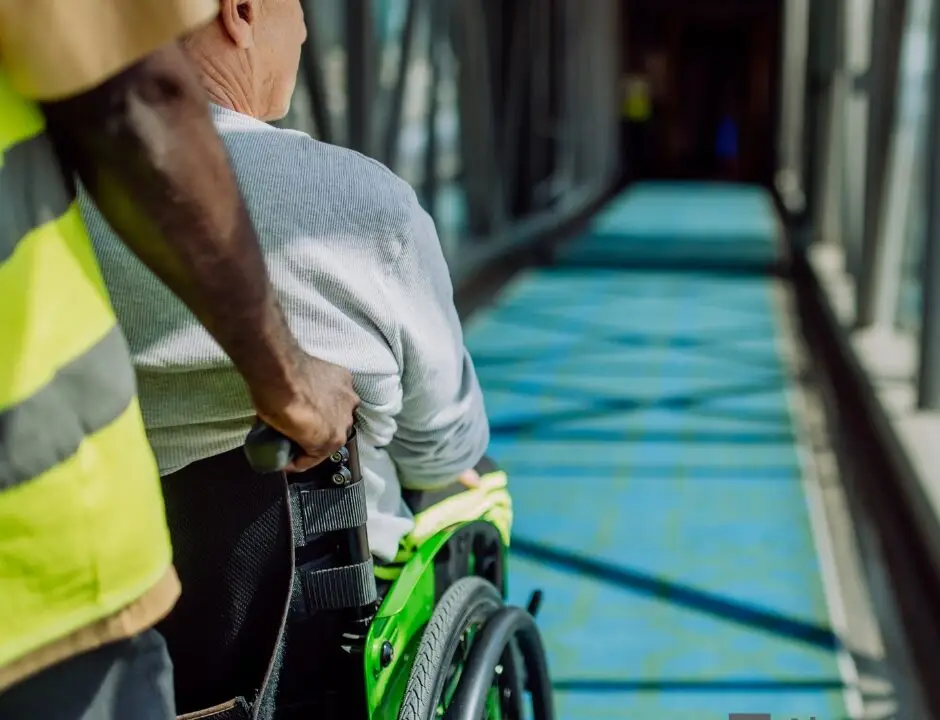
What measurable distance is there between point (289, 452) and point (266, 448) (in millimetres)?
39

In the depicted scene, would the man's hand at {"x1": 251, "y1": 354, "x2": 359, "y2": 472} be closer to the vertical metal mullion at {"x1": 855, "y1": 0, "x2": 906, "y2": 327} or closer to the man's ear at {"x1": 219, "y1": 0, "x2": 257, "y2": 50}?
the man's ear at {"x1": 219, "y1": 0, "x2": 257, "y2": 50}

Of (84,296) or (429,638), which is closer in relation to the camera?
(84,296)

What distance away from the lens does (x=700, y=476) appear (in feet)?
14.7

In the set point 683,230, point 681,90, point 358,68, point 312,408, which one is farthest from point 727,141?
point 312,408

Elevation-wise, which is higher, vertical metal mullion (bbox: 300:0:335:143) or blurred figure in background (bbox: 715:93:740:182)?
vertical metal mullion (bbox: 300:0:335:143)

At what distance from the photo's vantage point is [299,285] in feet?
4.11

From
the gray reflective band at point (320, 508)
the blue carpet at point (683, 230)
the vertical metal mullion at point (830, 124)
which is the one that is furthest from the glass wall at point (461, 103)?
the gray reflective band at point (320, 508)

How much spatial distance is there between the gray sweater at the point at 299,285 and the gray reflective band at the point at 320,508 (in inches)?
3.9

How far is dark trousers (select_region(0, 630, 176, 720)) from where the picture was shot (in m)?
0.86

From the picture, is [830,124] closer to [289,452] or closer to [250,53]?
[250,53]

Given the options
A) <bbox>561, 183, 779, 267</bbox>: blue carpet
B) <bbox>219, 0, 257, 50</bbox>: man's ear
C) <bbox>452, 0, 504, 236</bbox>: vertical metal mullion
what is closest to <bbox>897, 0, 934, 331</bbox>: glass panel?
<bbox>219, 0, 257, 50</bbox>: man's ear

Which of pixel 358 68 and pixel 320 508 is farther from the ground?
pixel 358 68

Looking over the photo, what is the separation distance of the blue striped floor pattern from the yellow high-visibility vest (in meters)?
2.06

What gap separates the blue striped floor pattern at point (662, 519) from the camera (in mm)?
2891
